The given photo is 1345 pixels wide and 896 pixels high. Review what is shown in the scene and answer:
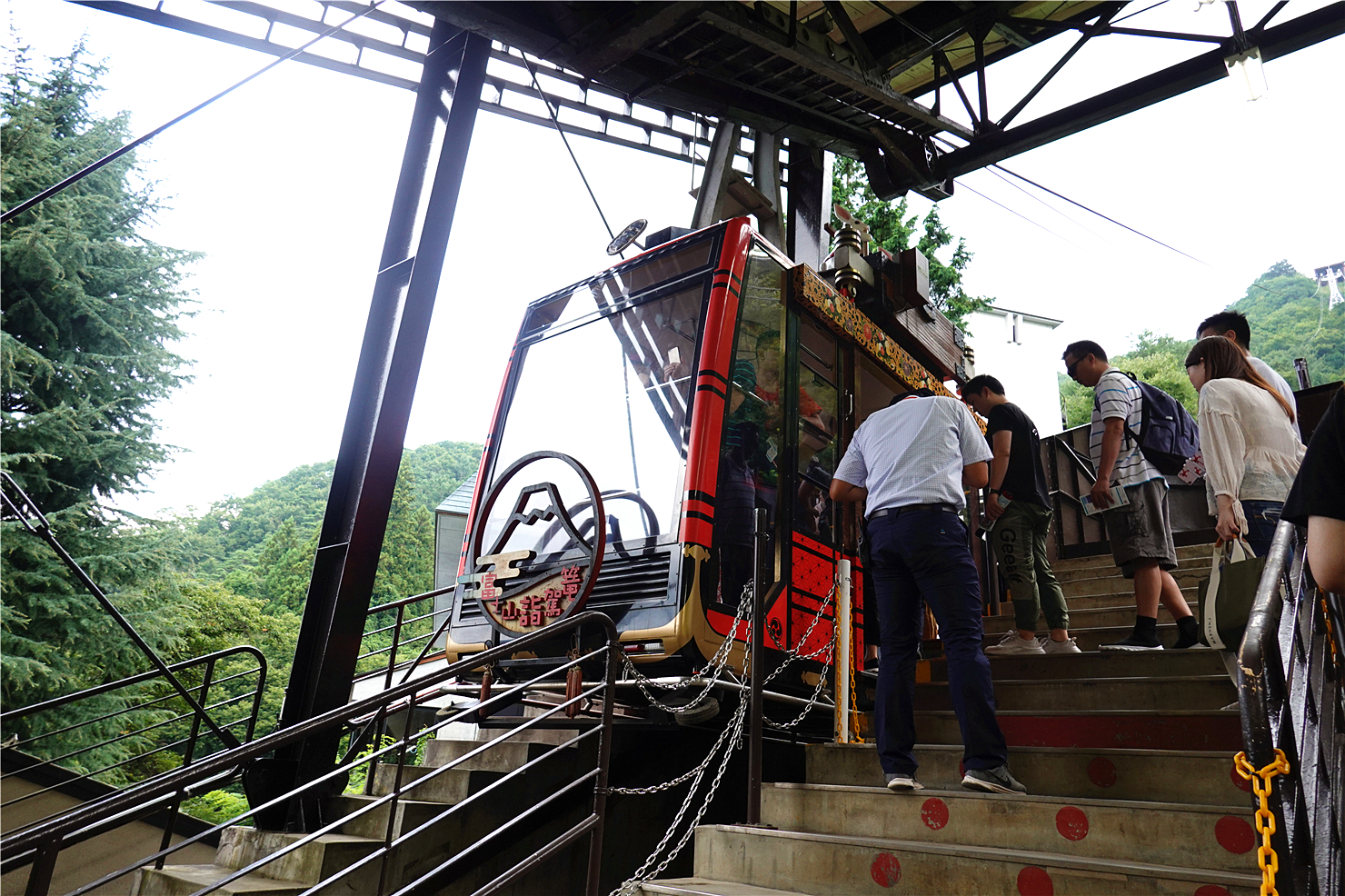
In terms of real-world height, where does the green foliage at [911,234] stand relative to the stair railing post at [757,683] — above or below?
above

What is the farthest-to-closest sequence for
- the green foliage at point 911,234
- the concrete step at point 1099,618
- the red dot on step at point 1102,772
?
the green foliage at point 911,234 < the concrete step at point 1099,618 < the red dot on step at point 1102,772

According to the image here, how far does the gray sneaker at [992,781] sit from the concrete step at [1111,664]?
82cm

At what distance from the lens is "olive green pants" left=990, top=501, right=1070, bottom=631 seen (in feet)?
15.2

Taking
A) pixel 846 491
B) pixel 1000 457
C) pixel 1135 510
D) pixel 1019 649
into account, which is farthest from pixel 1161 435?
pixel 846 491

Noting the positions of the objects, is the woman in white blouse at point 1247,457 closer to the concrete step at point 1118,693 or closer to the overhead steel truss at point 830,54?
the concrete step at point 1118,693

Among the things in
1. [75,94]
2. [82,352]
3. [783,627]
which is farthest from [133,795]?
[75,94]

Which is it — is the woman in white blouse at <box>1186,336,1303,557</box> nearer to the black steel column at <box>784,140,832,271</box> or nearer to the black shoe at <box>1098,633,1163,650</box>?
the black shoe at <box>1098,633,1163,650</box>

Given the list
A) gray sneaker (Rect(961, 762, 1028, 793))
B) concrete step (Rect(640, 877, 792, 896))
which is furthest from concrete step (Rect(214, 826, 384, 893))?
gray sneaker (Rect(961, 762, 1028, 793))

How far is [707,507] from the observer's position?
4520mm

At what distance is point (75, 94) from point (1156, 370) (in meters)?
38.1

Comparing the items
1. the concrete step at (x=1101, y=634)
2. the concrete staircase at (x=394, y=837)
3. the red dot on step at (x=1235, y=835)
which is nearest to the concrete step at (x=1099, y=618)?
the concrete step at (x=1101, y=634)

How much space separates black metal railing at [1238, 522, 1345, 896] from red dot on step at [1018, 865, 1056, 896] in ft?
1.93

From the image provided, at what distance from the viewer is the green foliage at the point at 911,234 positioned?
1395 centimetres

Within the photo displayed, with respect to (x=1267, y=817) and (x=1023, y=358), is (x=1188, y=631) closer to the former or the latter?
(x=1267, y=817)
